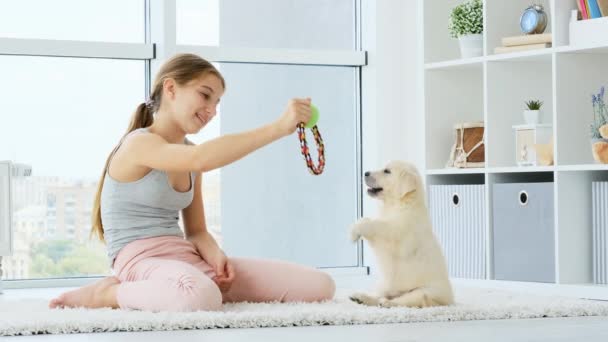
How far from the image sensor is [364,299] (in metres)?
2.41

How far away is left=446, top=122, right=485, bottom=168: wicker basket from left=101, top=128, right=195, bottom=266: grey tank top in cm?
120

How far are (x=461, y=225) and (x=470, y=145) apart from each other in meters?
0.27

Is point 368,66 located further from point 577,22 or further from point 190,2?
point 577,22

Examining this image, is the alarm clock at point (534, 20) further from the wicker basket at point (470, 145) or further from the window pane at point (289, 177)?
the window pane at point (289, 177)

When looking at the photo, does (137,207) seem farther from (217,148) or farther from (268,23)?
(268,23)

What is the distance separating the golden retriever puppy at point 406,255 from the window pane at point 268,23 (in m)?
1.52

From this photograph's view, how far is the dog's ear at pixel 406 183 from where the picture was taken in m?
2.45

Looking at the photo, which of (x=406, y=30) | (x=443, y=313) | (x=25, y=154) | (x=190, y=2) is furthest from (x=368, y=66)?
(x=443, y=313)

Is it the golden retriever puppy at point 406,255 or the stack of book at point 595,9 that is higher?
the stack of book at point 595,9

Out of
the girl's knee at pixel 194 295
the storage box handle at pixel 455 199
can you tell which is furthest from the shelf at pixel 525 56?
the girl's knee at pixel 194 295

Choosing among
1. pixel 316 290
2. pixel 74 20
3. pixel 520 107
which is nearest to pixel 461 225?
pixel 520 107

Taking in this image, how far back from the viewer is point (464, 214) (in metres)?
3.44

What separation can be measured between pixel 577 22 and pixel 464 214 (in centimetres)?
75

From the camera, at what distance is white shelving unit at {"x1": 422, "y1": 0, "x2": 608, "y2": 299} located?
3070 mm
